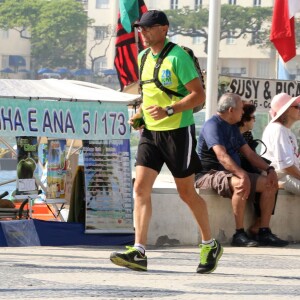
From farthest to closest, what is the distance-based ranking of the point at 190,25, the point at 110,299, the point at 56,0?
the point at 56,0 → the point at 190,25 → the point at 110,299

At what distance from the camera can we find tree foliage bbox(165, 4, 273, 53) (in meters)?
136

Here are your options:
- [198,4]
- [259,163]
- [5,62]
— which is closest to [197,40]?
[198,4]

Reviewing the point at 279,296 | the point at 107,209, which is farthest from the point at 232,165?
the point at 279,296

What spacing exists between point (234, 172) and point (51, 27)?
135990 millimetres

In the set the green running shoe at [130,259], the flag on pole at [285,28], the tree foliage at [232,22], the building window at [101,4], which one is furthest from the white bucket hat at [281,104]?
the building window at [101,4]

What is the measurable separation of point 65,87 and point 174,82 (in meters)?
3.87

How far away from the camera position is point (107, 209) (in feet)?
42.0

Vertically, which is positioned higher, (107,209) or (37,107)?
(37,107)

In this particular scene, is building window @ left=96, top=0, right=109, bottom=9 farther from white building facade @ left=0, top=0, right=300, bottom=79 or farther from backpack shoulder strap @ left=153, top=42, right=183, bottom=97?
backpack shoulder strap @ left=153, top=42, right=183, bottom=97

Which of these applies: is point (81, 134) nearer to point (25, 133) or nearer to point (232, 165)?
point (25, 133)

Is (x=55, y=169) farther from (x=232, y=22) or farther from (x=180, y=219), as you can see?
(x=232, y=22)

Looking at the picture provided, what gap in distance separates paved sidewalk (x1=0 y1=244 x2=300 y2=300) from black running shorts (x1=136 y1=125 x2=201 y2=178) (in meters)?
0.75

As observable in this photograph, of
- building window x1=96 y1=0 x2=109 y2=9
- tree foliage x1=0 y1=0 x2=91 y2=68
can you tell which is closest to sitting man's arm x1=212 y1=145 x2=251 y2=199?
tree foliage x1=0 y1=0 x2=91 y2=68

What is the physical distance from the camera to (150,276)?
9219 millimetres
